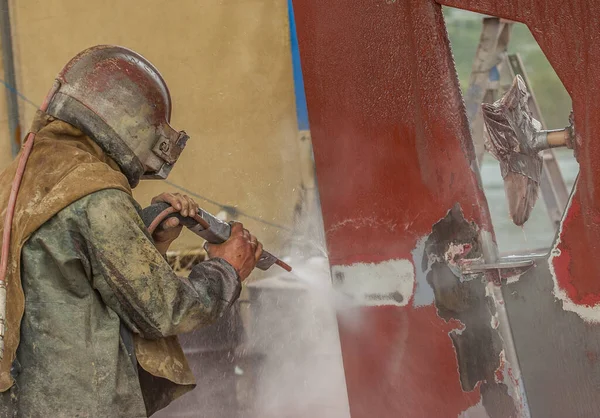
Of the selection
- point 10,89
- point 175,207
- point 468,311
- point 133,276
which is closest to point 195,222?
point 175,207

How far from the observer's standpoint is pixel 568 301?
2.37 metres

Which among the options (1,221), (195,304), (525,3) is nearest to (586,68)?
(525,3)

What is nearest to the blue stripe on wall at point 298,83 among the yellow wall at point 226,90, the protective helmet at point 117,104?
the yellow wall at point 226,90

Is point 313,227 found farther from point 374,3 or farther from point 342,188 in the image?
point 374,3

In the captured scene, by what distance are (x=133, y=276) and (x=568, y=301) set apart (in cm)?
143

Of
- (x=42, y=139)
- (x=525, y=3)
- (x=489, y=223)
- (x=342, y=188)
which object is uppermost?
(x=525, y=3)

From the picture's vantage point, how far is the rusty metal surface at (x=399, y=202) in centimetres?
277

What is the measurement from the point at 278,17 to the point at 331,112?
2.40ft

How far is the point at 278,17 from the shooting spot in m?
3.64

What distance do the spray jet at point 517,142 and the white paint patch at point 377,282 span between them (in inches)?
22.8

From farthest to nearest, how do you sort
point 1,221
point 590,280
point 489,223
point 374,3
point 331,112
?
point 331,112
point 374,3
point 489,223
point 590,280
point 1,221

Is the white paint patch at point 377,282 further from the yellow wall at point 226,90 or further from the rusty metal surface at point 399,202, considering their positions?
the yellow wall at point 226,90

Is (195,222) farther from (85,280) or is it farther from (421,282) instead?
(421,282)

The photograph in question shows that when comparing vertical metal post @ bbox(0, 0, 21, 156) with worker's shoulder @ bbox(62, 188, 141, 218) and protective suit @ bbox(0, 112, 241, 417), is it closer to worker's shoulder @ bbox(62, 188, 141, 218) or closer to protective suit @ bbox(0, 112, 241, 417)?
protective suit @ bbox(0, 112, 241, 417)
